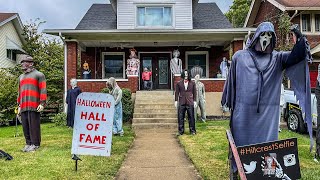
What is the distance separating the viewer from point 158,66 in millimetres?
22562

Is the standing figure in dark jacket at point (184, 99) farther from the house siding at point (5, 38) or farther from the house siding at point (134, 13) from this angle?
the house siding at point (5, 38)

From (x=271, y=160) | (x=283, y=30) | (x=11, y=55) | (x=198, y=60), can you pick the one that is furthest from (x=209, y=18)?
(x=271, y=160)

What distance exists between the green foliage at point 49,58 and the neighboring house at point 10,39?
0.73 m

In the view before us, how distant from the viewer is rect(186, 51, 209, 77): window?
22348mm

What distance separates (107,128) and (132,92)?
1151 centimetres

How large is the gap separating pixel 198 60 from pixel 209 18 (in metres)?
2.66

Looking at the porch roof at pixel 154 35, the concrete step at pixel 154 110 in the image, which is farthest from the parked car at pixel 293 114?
the porch roof at pixel 154 35

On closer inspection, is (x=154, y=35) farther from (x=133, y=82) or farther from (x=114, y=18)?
(x=114, y=18)

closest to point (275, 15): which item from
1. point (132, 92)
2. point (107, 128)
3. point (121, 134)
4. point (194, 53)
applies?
point (194, 53)

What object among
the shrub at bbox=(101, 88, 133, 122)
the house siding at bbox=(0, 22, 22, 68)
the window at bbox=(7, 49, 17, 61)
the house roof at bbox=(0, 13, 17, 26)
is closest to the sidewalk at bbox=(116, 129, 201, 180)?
the shrub at bbox=(101, 88, 133, 122)

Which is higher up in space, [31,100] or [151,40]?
[151,40]

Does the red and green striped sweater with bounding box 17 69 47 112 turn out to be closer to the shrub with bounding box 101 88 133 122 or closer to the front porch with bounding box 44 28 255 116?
the shrub with bounding box 101 88 133 122

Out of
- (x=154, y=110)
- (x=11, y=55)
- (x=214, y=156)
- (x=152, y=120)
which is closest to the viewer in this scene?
(x=214, y=156)

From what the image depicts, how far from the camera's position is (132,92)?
17859 mm
